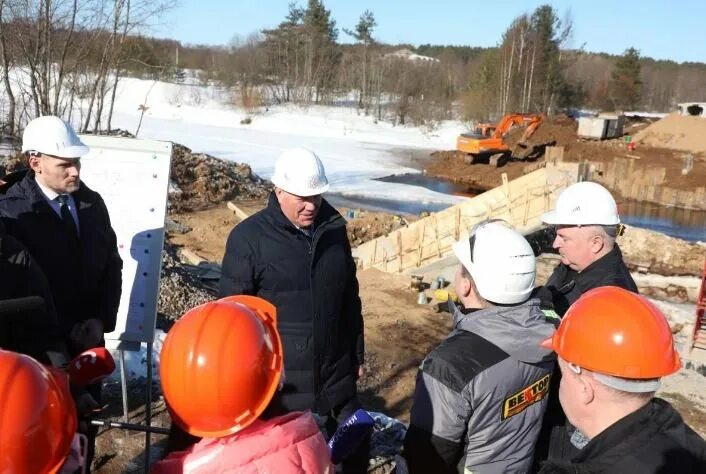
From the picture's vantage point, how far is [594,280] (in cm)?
310

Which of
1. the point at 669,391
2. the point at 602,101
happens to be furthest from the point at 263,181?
the point at 602,101

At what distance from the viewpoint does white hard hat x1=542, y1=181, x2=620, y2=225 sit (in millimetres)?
3264

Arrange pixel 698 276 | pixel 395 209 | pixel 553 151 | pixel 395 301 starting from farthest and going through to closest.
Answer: pixel 553 151 → pixel 395 209 → pixel 698 276 → pixel 395 301

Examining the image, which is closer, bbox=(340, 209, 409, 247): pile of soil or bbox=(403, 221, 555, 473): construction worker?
bbox=(403, 221, 555, 473): construction worker

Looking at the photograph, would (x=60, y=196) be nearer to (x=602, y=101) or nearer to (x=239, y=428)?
(x=239, y=428)

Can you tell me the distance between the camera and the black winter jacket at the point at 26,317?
7.58 ft

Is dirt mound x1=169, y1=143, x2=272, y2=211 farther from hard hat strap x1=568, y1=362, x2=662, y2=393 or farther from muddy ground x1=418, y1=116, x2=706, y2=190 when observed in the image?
hard hat strap x1=568, y1=362, x2=662, y2=393

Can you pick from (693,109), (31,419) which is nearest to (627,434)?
(31,419)

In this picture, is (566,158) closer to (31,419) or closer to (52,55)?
(52,55)

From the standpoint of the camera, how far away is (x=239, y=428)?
5.26 ft

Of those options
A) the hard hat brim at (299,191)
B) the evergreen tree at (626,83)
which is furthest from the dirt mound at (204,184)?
the evergreen tree at (626,83)

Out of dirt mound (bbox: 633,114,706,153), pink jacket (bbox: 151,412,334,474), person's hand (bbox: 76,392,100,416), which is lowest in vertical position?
person's hand (bbox: 76,392,100,416)

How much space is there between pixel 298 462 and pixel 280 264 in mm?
1518

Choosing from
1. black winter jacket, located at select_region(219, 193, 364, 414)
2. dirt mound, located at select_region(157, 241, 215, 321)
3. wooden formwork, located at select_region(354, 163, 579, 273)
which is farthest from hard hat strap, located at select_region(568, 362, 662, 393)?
wooden formwork, located at select_region(354, 163, 579, 273)
